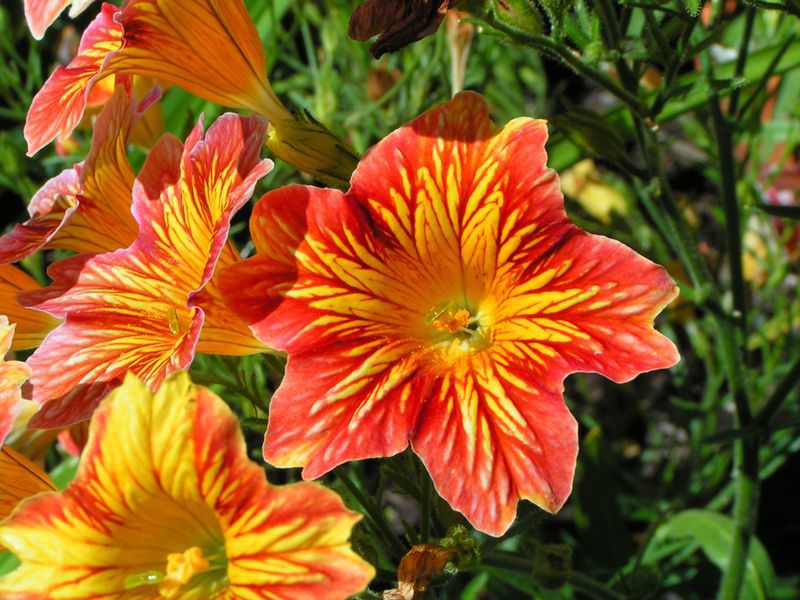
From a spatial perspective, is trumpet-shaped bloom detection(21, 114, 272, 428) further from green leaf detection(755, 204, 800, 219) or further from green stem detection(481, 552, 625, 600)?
green leaf detection(755, 204, 800, 219)

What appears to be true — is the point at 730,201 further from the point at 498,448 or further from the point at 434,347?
the point at 498,448

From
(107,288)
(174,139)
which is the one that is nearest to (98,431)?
(107,288)

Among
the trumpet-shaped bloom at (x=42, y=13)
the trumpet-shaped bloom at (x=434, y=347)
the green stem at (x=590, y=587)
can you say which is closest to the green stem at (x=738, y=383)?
the green stem at (x=590, y=587)

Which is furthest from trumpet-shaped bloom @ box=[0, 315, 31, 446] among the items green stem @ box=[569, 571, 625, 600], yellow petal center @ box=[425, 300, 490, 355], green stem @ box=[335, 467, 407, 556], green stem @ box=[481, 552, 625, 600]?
green stem @ box=[569, 571, 625, 600]

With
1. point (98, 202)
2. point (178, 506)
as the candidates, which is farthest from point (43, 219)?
point (178, 506)

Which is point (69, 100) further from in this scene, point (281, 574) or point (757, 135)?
point (757, 135)

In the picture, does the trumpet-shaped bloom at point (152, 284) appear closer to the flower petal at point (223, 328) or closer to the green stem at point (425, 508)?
the flower petal at point (223, 328)

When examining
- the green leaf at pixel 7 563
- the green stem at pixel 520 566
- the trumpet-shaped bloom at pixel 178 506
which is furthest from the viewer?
the green leaf at pixel 7 563
